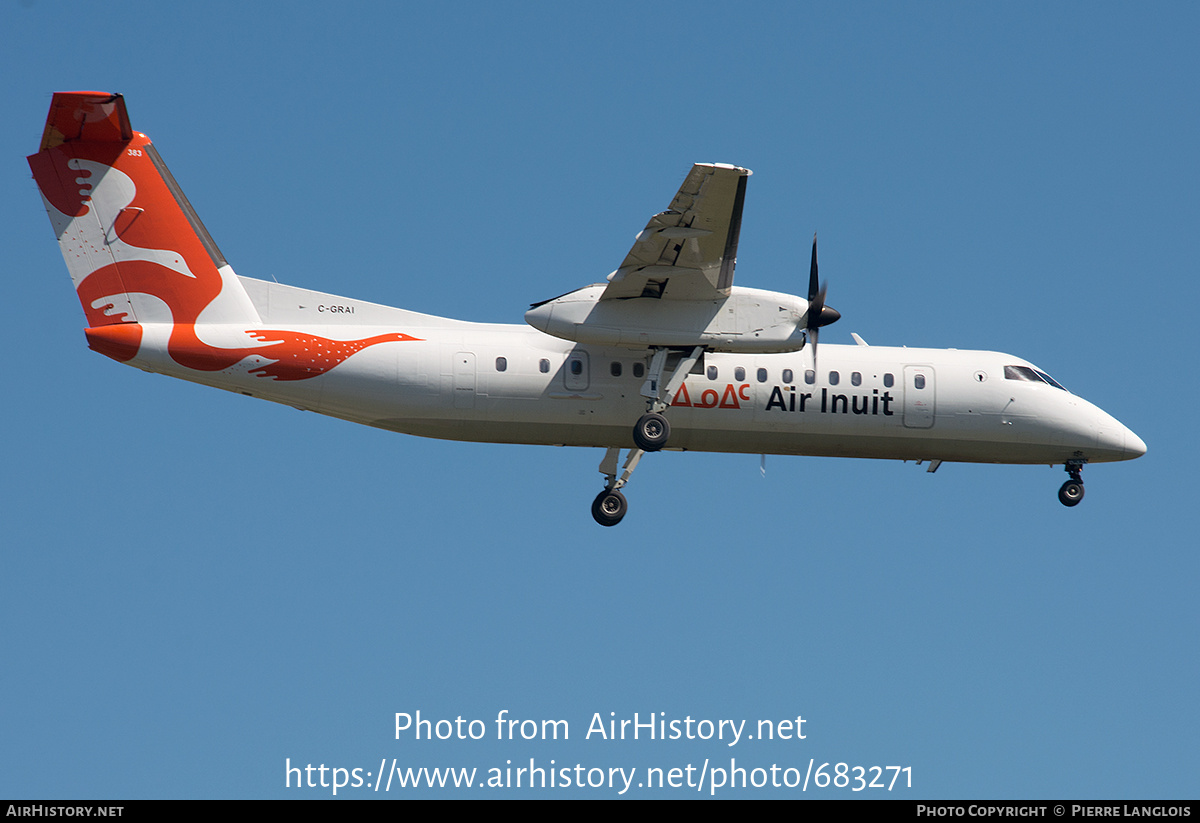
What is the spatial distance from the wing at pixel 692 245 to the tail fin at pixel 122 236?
6626 millimetres

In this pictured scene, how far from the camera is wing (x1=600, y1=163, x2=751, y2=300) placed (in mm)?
20219

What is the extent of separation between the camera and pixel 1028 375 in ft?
84.2

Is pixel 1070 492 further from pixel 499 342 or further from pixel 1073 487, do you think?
pixel 499 342

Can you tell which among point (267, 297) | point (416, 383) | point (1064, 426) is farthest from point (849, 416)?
point (267, 297)

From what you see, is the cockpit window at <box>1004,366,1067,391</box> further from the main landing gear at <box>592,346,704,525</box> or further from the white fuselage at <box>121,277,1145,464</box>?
the main landing gear at <box>592,346,704,525</box>

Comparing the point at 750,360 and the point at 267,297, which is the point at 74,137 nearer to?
the point at 267,297

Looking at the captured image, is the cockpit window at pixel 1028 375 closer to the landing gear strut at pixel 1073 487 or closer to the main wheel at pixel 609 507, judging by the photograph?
the landing gear strut at pixel 1073 487

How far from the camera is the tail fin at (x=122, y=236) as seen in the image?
2195 cm

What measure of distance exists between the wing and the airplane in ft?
0.12

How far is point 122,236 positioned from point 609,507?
388 inches

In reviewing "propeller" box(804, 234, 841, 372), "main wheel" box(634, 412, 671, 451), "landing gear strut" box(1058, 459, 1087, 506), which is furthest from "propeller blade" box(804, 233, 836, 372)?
"landing gear strut" box(1058, 459, 1087, 506)

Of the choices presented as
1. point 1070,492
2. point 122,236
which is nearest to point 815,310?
point 1070,492
